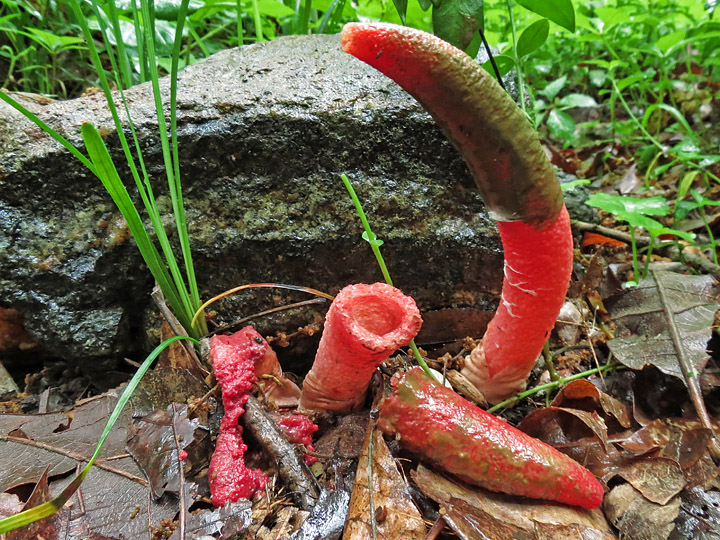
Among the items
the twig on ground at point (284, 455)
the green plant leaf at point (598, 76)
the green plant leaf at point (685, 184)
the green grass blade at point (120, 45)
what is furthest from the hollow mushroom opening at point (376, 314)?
the green plant leaf at point (598, 76)

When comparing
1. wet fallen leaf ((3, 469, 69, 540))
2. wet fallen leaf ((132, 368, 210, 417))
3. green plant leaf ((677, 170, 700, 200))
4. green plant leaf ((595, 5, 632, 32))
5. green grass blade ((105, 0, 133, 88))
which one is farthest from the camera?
green plant leaf ((595, 5, 632, 32))

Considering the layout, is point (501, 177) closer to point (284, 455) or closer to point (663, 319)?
point (284, 455)

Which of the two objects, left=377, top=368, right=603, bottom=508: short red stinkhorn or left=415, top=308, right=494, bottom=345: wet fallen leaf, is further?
left=415, top=308, right=494, bottom=345: wet fallen leaf

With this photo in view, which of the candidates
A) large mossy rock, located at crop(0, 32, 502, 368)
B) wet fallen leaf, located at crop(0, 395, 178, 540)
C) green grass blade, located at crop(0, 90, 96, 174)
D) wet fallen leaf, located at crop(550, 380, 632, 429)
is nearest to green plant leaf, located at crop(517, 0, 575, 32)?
large mossy rock, located at crop(0, 32, 502, 368)

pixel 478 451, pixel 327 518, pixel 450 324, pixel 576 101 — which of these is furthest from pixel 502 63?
pixel 576 101

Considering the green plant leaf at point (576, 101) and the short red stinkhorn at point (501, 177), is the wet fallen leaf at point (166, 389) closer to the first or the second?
the short red stinkhorn at point (501, 177)

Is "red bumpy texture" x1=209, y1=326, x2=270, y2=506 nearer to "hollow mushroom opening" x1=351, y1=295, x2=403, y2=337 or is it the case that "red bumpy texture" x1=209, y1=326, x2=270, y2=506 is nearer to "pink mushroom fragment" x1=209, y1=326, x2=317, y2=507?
"pink mushroom fragment" x1=209, y1=326, x2=317, y2=507

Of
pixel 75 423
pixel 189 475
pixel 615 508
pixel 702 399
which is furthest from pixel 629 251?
pixel 75 423
